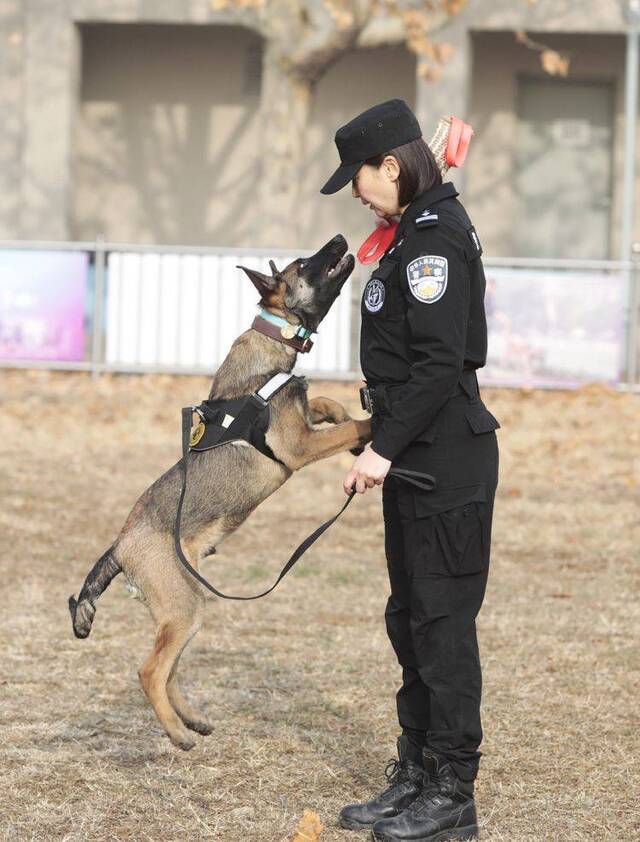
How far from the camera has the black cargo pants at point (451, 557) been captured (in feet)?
12.9

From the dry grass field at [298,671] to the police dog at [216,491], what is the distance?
1.34 ft

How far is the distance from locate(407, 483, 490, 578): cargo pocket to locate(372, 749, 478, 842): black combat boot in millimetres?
574

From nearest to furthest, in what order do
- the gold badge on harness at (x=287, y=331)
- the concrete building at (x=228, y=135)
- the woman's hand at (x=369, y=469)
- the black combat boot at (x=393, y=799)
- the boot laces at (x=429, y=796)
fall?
the woman's hand at (x=369, y=469) → the boot laces at (x=429, y=796) → the black combat boot at (x=393, y=799) → the gold badge on harness at (x=287, y=331) → the concrete building at (x=228, y=135)

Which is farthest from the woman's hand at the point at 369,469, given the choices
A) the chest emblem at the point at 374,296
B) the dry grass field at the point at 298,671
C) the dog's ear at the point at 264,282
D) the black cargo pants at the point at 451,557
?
the dry grass field at the point at 298,671

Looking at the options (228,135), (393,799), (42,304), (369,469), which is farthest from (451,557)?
(228,135)

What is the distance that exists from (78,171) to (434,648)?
17145mm

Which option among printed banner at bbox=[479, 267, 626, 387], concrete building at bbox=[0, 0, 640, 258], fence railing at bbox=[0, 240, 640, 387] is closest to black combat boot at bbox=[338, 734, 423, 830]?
Answer: printed banner at bbox=[479, 267, 626, 387]

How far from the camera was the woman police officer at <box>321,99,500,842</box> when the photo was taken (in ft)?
12.4

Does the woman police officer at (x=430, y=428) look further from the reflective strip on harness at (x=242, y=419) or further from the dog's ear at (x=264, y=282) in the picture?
the dog's ear at (x=264, y=282)

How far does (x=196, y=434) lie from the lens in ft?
14.5

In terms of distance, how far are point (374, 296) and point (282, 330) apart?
655 mm

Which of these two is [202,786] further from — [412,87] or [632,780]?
[412,87]

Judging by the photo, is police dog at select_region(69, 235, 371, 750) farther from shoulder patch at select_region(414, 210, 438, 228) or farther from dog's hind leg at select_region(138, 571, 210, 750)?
shoulder patch at select_region(414, 210, 438, 228)

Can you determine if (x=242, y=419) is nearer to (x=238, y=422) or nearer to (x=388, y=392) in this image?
(x=238, y=422)
